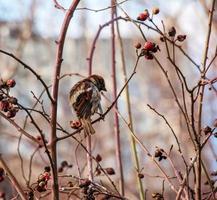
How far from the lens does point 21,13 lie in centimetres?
896

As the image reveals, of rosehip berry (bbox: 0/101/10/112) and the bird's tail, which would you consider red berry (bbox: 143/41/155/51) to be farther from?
rosehip berry (bbox: 0/101/10/112)

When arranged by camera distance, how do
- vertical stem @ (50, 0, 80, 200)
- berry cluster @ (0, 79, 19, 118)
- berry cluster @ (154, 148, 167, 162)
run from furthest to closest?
berry cluster @ (154, 148, 167, 162) < berry cluster @ (0, 79, 19, 118) < vertical stem @ (50, 0, 80, 200)

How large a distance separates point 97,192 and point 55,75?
343 millimetres

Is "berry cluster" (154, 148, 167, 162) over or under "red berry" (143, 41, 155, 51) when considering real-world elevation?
under

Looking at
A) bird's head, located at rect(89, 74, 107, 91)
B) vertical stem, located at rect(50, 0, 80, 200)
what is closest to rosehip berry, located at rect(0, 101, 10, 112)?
vertical stem, located at rect(50, 0, 80, 200)

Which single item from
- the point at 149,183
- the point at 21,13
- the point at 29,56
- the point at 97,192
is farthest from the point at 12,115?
the point at 29,56

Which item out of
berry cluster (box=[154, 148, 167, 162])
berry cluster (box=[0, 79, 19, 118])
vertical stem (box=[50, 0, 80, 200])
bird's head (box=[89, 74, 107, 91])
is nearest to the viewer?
vertical stem (box=[50, 0, 80, 200])

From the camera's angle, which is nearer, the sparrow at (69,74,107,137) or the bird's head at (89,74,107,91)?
the sparrow at (69,74,107,137)

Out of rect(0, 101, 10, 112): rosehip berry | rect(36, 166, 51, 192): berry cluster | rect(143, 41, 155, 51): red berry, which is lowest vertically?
rect(36, 166, 51, 192): berry cluster

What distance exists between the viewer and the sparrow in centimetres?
165

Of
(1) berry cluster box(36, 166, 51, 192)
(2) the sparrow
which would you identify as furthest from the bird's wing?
(1) berry cluster box(36, 166, 51, 192)

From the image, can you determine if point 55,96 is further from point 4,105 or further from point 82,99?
point 82,99

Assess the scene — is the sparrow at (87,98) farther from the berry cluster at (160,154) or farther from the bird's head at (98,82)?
the berry cluster at (160,154)

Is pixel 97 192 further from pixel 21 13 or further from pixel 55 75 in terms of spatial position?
pixel 21 13
